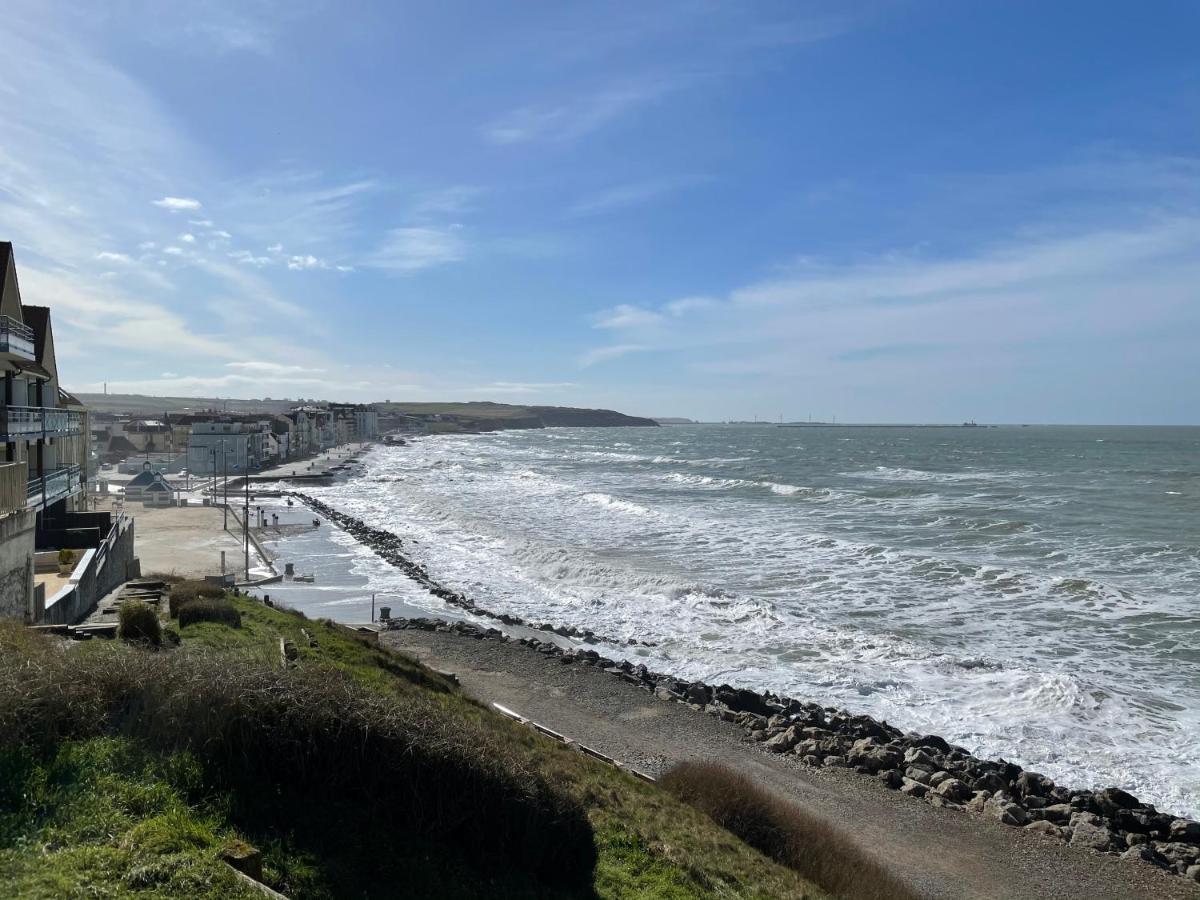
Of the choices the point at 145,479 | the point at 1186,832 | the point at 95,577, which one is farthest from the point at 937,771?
the point at 145,479

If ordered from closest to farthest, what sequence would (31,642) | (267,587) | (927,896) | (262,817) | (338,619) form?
1. (262,817)
2. (31,642)
3. (927,896)
4. (338,619)
5. (267,587)

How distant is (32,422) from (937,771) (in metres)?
21.8

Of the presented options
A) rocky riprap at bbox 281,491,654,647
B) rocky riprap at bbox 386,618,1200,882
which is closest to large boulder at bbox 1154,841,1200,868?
rocky riprap at bbox 386,618,1200,882

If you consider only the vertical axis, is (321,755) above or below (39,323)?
below

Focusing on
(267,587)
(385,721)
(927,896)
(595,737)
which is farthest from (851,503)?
(385,721)

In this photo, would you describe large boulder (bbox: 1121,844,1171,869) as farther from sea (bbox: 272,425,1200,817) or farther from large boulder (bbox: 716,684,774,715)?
large boulder (bbox: 716,684,774,715)

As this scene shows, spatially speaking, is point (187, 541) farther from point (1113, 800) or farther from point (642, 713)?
point (1113, 800)

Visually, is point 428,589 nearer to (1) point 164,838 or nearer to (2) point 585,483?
(1) point 164,838

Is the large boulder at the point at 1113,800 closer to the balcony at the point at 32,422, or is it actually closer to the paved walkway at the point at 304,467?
the balcony at the point at 32,422

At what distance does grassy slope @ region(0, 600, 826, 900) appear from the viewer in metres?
5.34

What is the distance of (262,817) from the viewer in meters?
Result: 6.38

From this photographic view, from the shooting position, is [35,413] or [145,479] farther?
[145,479]

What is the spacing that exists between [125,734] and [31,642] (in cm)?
253

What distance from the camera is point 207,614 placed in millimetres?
16234
